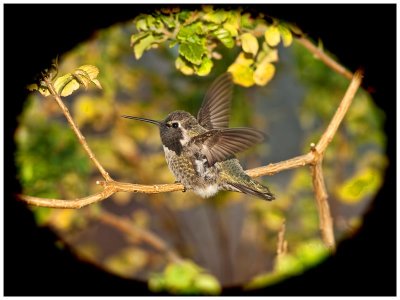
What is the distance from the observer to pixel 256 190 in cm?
117

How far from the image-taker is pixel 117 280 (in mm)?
1097

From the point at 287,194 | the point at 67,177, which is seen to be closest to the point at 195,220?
the point at 287,194

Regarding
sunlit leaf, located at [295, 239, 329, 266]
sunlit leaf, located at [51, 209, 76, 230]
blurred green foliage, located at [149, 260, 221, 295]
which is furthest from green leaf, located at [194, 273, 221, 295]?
sunlit leaf, located at [51, 209, 76, 230]

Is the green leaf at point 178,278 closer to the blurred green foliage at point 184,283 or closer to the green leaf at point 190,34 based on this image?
the blurred green foliage at point 184,283

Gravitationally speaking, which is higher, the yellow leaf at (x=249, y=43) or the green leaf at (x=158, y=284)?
the yellow leaf at (x=249, y=43)

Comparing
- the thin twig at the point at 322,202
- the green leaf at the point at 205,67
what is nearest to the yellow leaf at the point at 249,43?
the green leaf at the point at 205,67

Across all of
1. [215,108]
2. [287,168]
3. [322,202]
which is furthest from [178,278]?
[215,108]

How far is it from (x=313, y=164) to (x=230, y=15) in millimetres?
417

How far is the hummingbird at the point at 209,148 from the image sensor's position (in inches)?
43.6

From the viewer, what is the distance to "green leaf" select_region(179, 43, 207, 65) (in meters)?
0.98

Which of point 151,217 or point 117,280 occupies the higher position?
point 117,280

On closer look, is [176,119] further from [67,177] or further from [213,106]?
[67,177]

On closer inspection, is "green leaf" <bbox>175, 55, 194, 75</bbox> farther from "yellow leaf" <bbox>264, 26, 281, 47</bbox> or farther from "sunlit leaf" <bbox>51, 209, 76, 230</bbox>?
"sunlit leaf" <bbox>51, 209, 76, 230</bbox>

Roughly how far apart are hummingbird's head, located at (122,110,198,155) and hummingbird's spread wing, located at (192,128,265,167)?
40 mm
